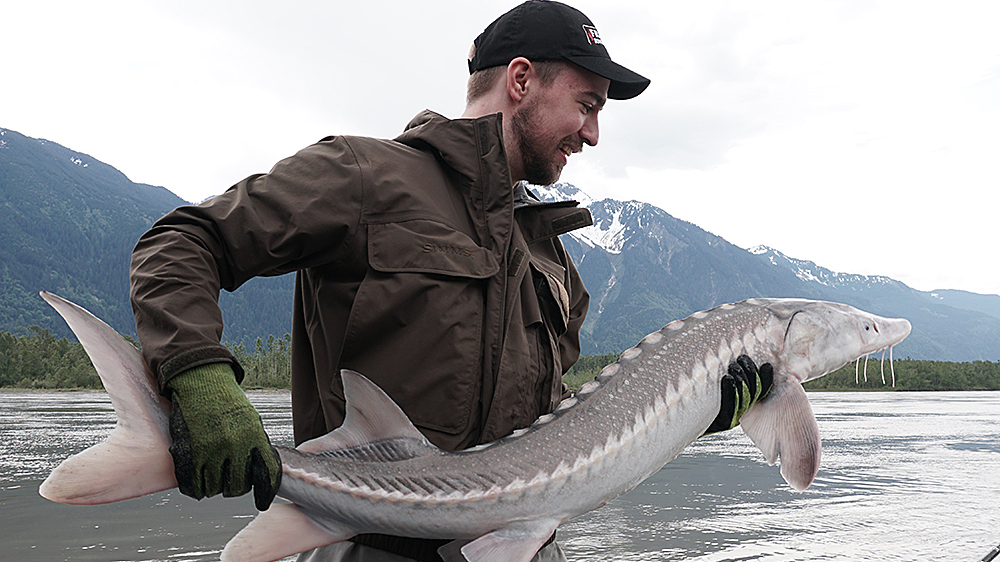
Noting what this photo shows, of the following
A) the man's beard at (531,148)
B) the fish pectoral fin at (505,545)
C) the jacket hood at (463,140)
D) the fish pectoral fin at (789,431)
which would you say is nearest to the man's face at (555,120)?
the man's beard at (531,148)

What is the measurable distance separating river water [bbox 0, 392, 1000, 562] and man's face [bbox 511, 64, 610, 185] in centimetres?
422

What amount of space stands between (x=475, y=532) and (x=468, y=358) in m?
0.35

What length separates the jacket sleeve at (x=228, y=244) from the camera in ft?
3.94

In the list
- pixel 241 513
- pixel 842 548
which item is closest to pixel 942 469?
pixel 842 548

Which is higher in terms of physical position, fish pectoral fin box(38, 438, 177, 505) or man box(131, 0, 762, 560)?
man box(131, 0, 762, 560)

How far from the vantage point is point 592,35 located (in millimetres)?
1985

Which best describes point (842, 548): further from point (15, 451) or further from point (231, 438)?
point (15, 451)

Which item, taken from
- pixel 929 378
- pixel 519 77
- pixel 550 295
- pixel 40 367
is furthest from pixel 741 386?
pixel 929 378

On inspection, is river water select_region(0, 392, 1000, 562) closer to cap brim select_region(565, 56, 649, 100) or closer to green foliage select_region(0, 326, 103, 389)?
cap brim select_region(565, 56, 649, 100)

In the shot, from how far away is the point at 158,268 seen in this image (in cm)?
124

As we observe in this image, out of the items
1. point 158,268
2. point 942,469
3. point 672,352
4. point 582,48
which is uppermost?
point 582,48

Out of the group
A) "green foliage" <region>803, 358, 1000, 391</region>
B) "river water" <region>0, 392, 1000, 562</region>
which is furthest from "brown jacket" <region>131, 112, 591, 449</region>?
"green foliage" <region>803, 358, 1000, 391</region>

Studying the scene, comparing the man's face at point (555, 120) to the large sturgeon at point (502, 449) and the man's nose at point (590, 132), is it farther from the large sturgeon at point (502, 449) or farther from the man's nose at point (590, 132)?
the large sturgeon at point (502, 449)

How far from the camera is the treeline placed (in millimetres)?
37844
